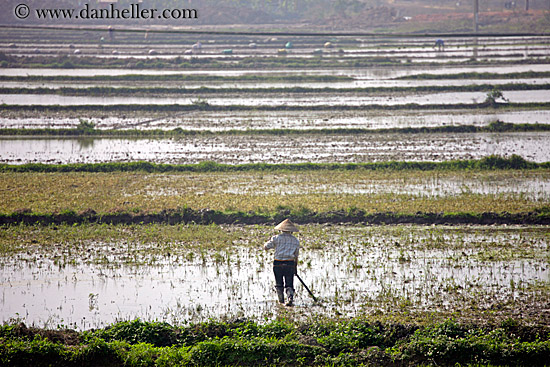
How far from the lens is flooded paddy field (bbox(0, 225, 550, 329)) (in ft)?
22.0

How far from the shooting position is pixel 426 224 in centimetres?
1027

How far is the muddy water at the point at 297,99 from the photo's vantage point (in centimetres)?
2345

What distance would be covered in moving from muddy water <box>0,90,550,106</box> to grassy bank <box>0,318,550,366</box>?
18.3 meters

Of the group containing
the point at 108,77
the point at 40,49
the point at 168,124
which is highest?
the point at 40,49

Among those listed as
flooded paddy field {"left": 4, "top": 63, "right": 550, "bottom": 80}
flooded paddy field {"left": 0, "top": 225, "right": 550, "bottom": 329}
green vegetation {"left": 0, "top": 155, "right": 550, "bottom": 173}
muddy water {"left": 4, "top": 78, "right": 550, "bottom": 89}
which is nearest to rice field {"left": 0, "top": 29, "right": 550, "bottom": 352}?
flooded paddy field {"left": 0, "top": 225, "right": 550, "bottom": 329}

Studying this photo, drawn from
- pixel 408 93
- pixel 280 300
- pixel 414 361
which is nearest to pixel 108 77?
pixel 408 93

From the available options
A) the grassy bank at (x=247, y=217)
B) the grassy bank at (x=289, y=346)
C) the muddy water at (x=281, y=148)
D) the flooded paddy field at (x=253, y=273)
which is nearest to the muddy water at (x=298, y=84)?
the muddy water at (x=281, y=148)

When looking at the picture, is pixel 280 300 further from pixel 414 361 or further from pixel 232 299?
pixel 414 361

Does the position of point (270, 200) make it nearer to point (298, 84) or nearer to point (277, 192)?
point (277, 192)

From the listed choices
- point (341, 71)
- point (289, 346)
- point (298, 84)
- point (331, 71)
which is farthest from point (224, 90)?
point (289, 346)

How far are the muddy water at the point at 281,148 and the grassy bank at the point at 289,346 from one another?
9574 millimetres

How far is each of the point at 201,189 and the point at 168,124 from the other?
8.28m

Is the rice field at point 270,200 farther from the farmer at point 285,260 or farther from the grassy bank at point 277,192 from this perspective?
the farmer at point 285,260

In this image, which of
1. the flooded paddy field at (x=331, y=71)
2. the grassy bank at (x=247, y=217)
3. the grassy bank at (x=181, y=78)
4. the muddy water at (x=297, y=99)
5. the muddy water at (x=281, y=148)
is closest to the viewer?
the grassy bank at (x=247, y=217)
